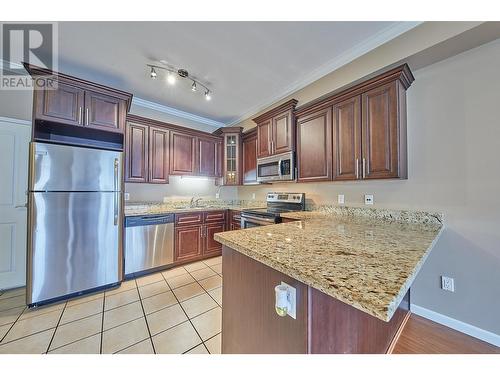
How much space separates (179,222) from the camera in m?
3.08

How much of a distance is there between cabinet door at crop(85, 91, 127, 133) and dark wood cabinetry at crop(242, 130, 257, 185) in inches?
80.3

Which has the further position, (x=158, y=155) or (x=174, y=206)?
(x=174, y=206)

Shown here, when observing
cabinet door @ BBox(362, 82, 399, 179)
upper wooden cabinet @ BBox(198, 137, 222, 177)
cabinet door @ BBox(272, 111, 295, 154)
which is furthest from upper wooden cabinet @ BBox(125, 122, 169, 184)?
cabinet door @ BBox(362, 82, 399, 179)

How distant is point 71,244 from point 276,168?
2631mm

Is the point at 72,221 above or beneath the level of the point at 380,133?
beneath

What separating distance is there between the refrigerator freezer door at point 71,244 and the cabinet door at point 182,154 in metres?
1.19

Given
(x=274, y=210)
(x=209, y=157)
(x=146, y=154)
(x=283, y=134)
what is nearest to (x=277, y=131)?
(x=283, y=134)

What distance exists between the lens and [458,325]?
170 cm

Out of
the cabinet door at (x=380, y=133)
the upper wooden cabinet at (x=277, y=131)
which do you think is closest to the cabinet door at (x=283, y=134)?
the upper wooden cabinet at (x=277, y=131)

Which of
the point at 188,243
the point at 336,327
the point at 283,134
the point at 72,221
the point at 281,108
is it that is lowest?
the point at 188,243

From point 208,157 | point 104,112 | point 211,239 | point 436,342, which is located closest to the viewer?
point 436,342

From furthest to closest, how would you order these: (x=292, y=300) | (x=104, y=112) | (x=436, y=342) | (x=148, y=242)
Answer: (x=148, y=242), (x=104, y=112), (x=436, y=342), (x=292, y=300)

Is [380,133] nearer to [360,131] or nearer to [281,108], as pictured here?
[360,131]

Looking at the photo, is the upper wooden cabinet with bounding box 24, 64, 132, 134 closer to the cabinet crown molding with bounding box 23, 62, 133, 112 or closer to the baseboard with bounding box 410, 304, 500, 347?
the cabinet crown molding with bounding box 23, 62, 133, 112
